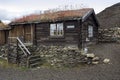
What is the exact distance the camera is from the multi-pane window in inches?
811

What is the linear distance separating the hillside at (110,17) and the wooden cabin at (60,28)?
5427 mm

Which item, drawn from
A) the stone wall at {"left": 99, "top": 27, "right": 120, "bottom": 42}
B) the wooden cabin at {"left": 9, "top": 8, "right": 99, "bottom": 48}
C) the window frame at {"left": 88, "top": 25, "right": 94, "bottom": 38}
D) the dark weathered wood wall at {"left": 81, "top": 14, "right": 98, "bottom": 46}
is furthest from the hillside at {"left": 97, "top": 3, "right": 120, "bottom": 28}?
the window frame at {"left": 88, "top": 25, "right": 94, "bottom": 38}

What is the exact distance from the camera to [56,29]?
2083 centimetres

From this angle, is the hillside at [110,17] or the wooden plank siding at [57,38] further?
the hillside at [110,17]

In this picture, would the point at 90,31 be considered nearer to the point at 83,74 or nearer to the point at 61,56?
the point at 61,56

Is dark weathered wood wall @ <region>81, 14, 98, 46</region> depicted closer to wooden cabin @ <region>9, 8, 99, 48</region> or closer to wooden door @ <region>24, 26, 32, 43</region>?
wooden cabin @ <region>9, 8, 99, 48</region>

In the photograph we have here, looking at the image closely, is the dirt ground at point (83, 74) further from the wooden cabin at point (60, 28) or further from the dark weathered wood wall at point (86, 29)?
the wooden cabin at point (60, 28)

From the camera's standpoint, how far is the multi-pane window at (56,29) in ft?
67.6

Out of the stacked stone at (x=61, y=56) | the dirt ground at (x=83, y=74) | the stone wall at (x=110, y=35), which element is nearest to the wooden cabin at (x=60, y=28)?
the stacked stone at (x=61, y=56)

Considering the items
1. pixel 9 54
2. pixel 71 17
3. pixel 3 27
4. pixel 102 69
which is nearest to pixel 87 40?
pixel 71 17

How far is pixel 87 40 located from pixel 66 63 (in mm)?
4578

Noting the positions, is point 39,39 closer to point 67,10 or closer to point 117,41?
point 67,10

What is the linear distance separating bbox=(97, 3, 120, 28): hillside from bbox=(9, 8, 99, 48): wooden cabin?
5427 mm

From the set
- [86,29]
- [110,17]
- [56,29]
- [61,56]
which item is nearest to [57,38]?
[56,29]
